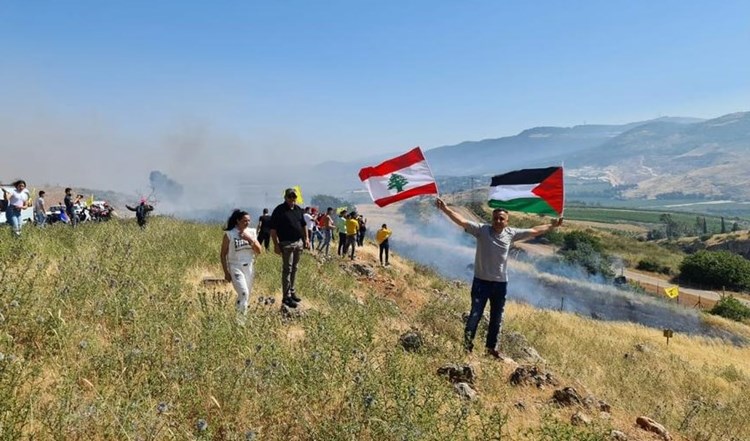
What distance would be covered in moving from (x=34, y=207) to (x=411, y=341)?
533 inches

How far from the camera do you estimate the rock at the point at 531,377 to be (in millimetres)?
5543

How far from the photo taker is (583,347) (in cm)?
1182

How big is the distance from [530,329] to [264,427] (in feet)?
34.5

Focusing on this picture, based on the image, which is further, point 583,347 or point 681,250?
point 681,250

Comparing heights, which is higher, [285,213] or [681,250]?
[285,213]

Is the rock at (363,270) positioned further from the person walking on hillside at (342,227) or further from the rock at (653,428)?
the rock at (653,428)

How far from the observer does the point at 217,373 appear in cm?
360

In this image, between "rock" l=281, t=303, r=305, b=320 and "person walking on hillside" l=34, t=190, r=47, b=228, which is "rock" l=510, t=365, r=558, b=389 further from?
"person walking on hillside" l=34, t=190, r=47, b=228

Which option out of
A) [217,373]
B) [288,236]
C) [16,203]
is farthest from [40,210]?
[217,373]

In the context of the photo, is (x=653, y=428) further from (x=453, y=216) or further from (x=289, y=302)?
(x=289, y=302)

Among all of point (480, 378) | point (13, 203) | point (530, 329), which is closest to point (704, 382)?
point (530, 329)

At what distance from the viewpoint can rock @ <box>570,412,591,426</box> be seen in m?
4.54

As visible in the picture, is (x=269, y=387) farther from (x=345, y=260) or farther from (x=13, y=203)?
(x=345, y=260)

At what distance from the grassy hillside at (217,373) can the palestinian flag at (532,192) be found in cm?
224
